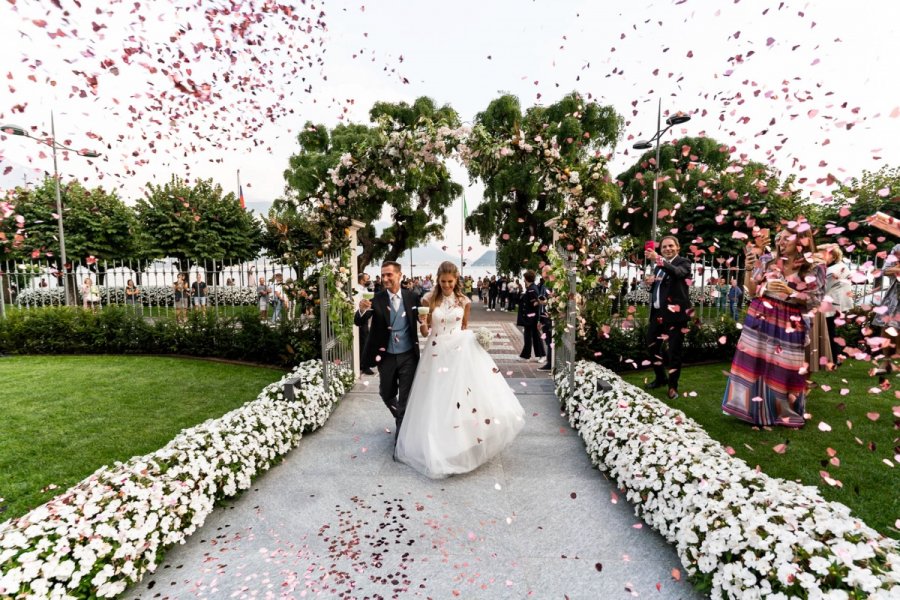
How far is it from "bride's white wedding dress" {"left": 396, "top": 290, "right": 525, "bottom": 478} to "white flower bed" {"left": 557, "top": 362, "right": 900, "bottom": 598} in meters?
1.21

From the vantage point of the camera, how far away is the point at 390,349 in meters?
5.60

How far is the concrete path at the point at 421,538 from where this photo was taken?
3119 millimetres

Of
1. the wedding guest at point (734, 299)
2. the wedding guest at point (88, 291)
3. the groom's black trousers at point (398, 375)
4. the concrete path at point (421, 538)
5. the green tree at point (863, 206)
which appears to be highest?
the green tree at point (863, 206)

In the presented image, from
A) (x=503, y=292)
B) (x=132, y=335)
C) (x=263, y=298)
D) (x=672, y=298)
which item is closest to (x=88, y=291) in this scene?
(x=132, y=335)

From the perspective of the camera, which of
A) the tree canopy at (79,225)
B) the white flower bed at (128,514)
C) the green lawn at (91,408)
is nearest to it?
the white flower bed at (128,514)

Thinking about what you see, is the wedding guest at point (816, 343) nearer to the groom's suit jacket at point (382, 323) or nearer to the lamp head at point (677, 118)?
the groom's suit jacket at point (382, 323)

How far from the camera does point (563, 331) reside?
281 inches

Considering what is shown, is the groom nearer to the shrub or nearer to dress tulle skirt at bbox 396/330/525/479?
dress tulle skirt at bbox 396/330/525/479

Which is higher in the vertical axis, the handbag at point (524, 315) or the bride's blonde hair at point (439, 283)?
the bride's blonde hair at point (439, 283)

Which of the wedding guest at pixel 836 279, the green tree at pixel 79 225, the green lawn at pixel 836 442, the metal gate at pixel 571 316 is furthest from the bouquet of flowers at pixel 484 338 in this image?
the green tree at pixel 79 225

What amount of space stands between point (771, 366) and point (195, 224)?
2655cm

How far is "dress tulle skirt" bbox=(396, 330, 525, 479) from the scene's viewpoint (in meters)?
4.82

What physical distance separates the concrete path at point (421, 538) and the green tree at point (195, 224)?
74.7 feet

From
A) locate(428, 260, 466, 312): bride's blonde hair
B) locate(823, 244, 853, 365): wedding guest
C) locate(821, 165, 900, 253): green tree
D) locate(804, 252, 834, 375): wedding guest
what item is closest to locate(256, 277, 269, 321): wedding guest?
locate(428, 260, 466, 312): bride's blonde hair
